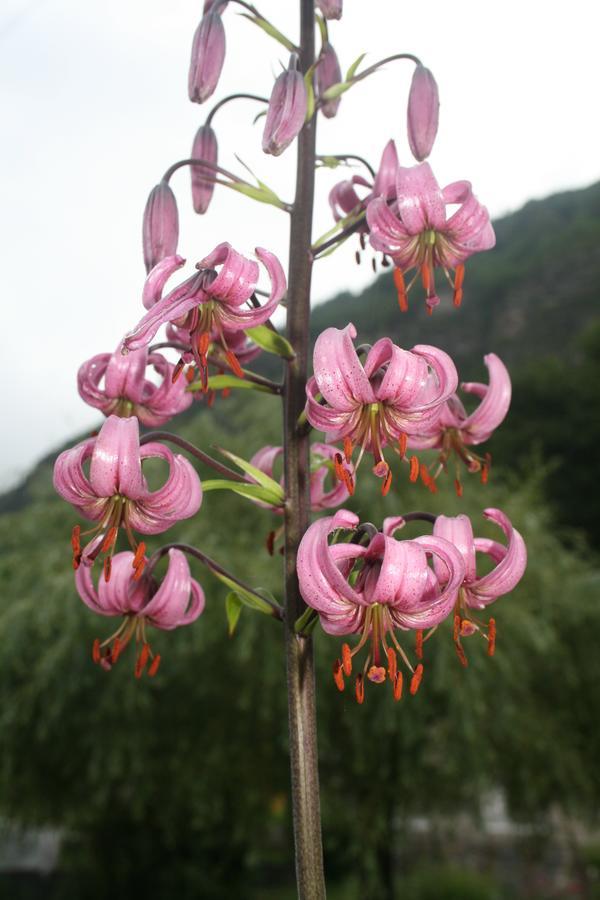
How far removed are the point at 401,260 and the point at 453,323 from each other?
141 feet

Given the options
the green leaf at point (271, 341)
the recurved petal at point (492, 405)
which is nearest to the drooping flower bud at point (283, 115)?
the green leaf at point (271, 341)

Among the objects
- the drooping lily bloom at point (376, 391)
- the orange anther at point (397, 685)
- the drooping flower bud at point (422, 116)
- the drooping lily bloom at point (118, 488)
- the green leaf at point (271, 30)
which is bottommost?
the orange anther at point (397, 685)

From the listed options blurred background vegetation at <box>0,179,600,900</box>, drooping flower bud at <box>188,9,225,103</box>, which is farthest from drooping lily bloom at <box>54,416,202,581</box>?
blurred background vegetation at <box>0,179,600,900</box>

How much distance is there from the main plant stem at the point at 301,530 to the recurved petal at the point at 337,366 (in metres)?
0.12

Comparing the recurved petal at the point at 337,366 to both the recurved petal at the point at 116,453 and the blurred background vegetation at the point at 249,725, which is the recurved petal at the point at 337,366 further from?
the blurred background vegetation at the point at 249,725

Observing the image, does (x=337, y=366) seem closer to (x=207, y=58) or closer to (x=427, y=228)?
(x=427, y=228)

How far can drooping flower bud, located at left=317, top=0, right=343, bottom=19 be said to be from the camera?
3.62 ft

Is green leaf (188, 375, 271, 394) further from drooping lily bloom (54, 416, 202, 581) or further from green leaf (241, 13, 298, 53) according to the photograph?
green leaf (241, 13, 298, 53)

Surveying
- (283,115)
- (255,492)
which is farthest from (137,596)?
(283,115)

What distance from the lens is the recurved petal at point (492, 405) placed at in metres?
1.08

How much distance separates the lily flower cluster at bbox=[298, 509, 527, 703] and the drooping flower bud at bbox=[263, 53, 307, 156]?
0.39m

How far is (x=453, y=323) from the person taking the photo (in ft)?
141

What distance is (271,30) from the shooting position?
110 centimetres

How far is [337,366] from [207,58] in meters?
0.48
